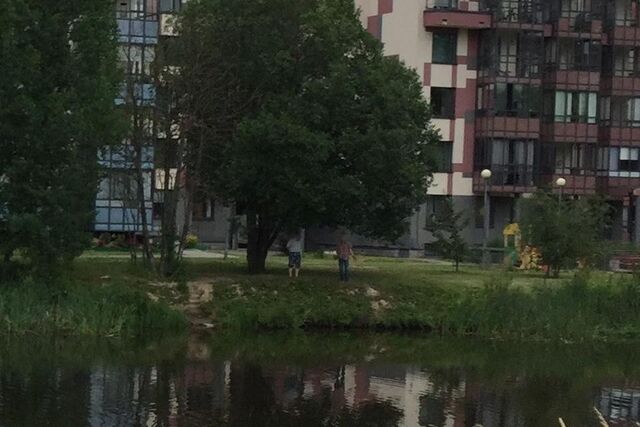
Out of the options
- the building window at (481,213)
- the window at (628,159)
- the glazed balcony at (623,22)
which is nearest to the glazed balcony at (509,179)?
the building window at (481,213)

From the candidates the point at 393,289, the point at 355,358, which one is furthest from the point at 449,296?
the point at 355,358

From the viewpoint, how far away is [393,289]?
125ft

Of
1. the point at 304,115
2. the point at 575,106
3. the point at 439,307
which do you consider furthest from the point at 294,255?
the point at 575,106

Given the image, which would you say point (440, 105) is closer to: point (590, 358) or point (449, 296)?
point (449, 296)

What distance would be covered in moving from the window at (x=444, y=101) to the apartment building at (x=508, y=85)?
0.06 meters

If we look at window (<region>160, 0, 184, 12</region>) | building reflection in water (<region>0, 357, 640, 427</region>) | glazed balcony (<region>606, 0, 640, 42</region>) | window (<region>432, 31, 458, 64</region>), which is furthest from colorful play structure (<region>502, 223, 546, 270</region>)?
window (<region>160, 0, 184, 12</region>)

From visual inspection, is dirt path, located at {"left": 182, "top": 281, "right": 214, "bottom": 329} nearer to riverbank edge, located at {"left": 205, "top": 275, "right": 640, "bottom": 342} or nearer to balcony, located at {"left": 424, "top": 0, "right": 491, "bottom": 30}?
riverbank edge, located at {"left": 205, "top": 275, "right": 640, "bottom": 342}

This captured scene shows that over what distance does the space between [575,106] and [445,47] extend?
27.7 ft

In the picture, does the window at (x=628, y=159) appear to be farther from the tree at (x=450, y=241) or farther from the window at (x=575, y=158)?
the tree at (x=450, y=241)

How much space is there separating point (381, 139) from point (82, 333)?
1131cm

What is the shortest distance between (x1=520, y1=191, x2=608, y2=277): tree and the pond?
10695 millimetres

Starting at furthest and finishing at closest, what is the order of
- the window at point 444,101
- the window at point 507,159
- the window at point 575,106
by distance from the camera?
the window at point 444,101 < the window at point 575,106 < the window at point 507,159

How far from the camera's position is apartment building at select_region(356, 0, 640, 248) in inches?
2724

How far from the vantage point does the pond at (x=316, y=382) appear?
2166cm
